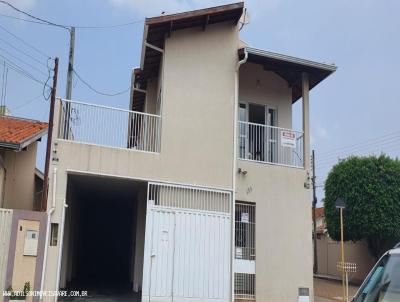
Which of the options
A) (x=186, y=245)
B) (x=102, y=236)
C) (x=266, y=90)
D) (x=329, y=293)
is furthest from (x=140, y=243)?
(x=102, y=236)

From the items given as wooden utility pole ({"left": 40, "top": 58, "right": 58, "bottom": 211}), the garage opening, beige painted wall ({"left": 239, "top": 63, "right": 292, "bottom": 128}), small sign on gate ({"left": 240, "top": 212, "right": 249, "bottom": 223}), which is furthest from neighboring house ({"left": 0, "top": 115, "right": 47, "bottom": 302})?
beige painted wall ({"left": 239, "top": 63, "right": 292, "bottom": 128})

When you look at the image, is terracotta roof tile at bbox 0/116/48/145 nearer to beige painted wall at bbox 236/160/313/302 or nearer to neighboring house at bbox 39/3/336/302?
neighboring house at bbox 39/3/336/302

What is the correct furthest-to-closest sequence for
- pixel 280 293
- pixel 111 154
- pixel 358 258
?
pixel 358 258, pixel 280 293, pixel 111 154

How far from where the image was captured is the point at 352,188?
23.4 metres

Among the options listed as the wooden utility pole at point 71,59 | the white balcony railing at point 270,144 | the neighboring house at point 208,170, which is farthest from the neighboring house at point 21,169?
the white balcony railing at point 270,144

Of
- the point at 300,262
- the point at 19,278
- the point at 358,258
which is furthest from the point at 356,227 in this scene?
the point at 19,278

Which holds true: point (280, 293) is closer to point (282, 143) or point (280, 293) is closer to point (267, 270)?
point (267, 270)

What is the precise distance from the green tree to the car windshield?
18609 millimetres

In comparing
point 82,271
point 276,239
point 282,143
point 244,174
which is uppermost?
point 282,143

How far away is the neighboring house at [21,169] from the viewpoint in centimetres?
1389

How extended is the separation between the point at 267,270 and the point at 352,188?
11491 millimetres

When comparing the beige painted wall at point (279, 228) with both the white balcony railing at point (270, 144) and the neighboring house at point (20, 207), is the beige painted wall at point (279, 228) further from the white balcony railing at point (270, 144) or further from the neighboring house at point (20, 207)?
the neighboring house at point (20, 207)

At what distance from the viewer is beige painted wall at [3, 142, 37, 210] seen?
14.6 meters

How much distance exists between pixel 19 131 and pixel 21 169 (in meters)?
1.47
